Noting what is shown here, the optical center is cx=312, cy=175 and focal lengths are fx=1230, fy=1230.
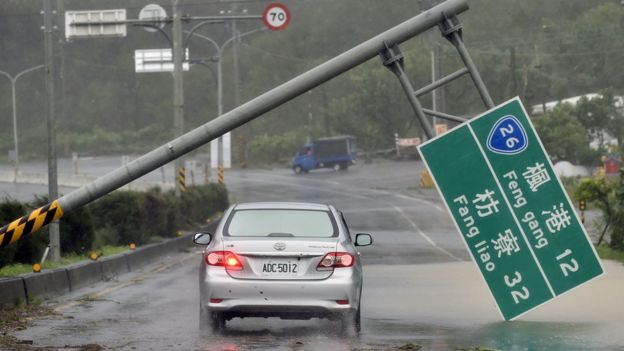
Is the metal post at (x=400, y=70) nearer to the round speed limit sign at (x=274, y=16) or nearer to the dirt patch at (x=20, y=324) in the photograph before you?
the dirt patch at (x=20, y=324)

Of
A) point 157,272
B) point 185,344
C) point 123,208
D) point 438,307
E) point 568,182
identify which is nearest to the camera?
point 185,344

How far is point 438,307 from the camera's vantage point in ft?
54.1

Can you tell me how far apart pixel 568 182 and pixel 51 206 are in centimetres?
4865

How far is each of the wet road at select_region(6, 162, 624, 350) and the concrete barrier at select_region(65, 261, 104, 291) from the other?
29cm

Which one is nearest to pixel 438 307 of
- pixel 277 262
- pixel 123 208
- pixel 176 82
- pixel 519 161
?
pixel 519 161

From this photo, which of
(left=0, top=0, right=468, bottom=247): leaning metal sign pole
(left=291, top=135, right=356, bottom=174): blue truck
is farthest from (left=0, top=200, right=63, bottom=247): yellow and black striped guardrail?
(left=291, top=135, right=356, bottom=174): blue truck

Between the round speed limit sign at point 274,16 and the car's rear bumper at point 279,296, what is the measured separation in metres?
24.7

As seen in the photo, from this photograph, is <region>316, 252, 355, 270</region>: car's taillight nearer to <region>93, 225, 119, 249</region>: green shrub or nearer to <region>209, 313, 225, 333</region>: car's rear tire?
<region>209, 313, 225, 333</region>: car's rear tire

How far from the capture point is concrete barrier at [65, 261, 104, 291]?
19516 mm

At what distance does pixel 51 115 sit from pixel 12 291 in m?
6.09

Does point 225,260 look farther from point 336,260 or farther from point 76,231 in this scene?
point 76,231

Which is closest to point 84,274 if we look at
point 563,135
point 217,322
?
point 217,322

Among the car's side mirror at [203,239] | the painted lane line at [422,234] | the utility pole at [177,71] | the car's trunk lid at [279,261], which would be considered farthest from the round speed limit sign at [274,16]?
the car's trunk lid at [279,261]

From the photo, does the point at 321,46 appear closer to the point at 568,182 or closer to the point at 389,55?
the point at 568,182
